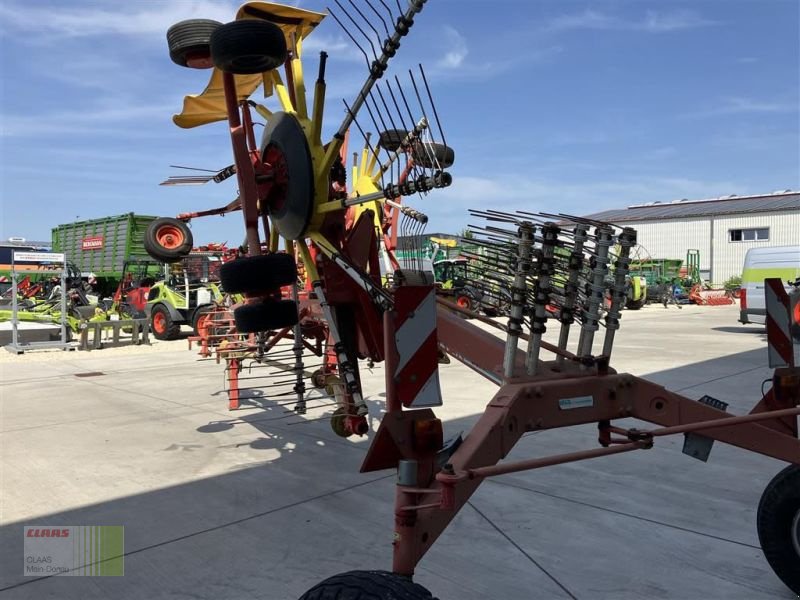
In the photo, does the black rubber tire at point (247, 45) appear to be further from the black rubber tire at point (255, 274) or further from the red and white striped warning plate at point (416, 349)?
the red and white striped warning plate at point (416, 349)

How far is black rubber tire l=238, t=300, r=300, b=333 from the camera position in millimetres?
3104

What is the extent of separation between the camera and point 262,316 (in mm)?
3098

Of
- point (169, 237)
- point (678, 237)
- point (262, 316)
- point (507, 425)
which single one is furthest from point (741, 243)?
point (507, 425)

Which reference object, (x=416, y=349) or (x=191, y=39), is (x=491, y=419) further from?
(x=191, y=39)

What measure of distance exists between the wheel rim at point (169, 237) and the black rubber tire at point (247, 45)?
2263 mm

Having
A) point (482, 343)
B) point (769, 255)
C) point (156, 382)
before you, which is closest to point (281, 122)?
point (482, 343)

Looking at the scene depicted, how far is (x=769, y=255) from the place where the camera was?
14242 millimetres

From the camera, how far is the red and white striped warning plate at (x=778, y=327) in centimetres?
308

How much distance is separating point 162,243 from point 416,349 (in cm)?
330

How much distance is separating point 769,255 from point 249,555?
47.0 ft

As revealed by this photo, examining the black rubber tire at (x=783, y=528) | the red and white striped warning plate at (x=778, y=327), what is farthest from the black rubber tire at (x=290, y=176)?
the black rubber tire at (x=783, y=528)

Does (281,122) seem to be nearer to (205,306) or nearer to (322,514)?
(322,514)

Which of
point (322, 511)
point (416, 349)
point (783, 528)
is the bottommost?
point (322, 511)

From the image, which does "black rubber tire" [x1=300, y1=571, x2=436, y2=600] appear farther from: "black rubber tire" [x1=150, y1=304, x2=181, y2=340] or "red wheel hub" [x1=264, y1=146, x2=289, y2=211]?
"black rubber tire" [x1=150, y1=304, x2=181, y2=340]
